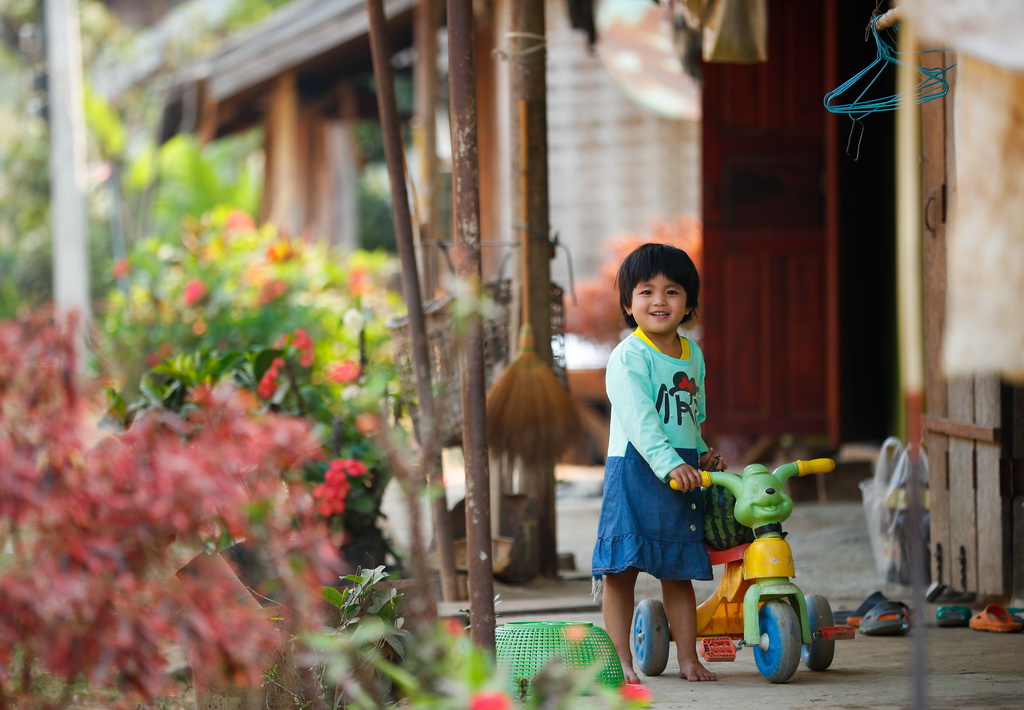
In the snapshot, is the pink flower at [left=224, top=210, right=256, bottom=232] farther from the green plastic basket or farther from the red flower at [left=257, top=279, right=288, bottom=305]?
the green plastic basket

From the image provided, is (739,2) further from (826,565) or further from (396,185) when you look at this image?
(826,565)

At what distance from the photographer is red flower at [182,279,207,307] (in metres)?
9.52

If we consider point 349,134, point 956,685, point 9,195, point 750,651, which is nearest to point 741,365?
point 750,651

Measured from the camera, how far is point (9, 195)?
1878 centimetres

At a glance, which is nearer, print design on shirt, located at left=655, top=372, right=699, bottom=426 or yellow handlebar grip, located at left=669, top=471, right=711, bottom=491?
yellow handlebar grip, located at left=669, top=471, right=711, bottom=491

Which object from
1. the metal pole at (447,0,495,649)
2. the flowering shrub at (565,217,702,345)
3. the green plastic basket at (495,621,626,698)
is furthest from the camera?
the flowering shrub at (565,217,702,345)

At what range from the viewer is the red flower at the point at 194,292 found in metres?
9.52


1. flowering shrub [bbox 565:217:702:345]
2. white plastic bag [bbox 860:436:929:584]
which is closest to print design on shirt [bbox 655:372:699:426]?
white plastic bag [bbox 860:436:929:584]

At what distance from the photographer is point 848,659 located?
3941 mm

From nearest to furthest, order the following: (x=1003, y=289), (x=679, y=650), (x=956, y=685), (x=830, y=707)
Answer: (x=1003, y=289) → (x=830, y=707) → (x=956, y=685) → (x=679, y=650)

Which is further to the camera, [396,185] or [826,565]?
[826,565]

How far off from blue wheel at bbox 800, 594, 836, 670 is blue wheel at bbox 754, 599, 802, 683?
134 millimetres

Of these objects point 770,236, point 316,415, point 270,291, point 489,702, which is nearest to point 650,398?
point 489,702

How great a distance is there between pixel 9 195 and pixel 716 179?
14.2m
